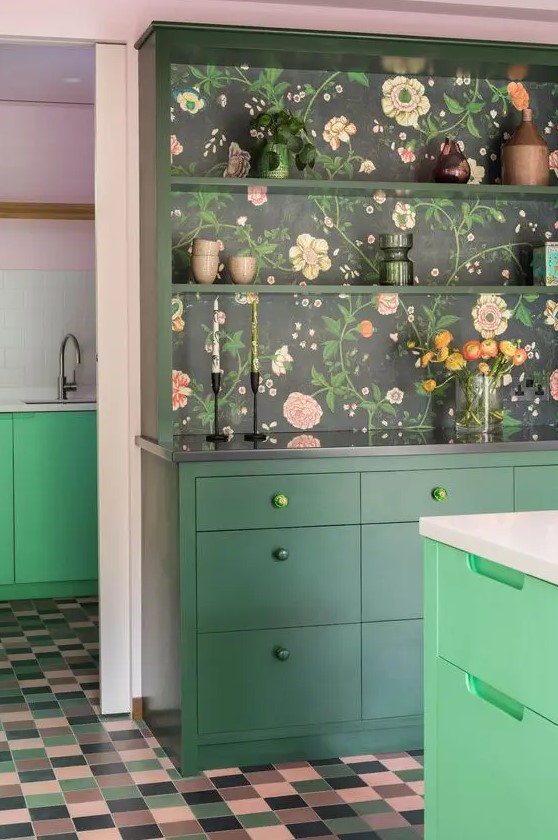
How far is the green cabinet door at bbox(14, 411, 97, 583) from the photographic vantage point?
5.73 m

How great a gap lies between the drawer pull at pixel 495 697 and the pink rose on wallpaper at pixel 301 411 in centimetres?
208

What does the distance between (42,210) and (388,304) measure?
A: 8.87 ft

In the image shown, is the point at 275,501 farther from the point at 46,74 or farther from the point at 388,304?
the point at 46,74

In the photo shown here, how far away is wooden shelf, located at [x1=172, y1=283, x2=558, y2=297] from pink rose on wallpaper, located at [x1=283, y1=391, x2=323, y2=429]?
377 millimetres

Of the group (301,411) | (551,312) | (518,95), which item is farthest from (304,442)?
(518,95)

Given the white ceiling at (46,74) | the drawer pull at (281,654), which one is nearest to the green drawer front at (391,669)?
the drawer pull at (281,654)

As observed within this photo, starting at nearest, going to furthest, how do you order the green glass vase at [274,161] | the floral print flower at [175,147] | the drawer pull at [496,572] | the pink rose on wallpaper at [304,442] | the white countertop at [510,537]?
1. the white countertop at [510,537]
2. the drawer pull at [496,572]
3. the pink rose on wallpaper at [304,442]
4. the green glass vase at [274,161]
5. the floral print flower at [175,147]

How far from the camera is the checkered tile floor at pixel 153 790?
3.08 meters

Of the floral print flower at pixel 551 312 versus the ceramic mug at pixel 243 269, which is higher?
the ceramic mug at pixel 243 269

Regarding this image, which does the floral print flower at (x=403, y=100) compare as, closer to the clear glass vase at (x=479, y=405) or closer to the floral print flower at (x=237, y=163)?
the floral print flower at (x=237, y=163)

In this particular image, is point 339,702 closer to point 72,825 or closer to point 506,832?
point 72,825

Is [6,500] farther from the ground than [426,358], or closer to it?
closer to it

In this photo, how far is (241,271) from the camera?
389cm

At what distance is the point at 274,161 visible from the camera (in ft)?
12.7
